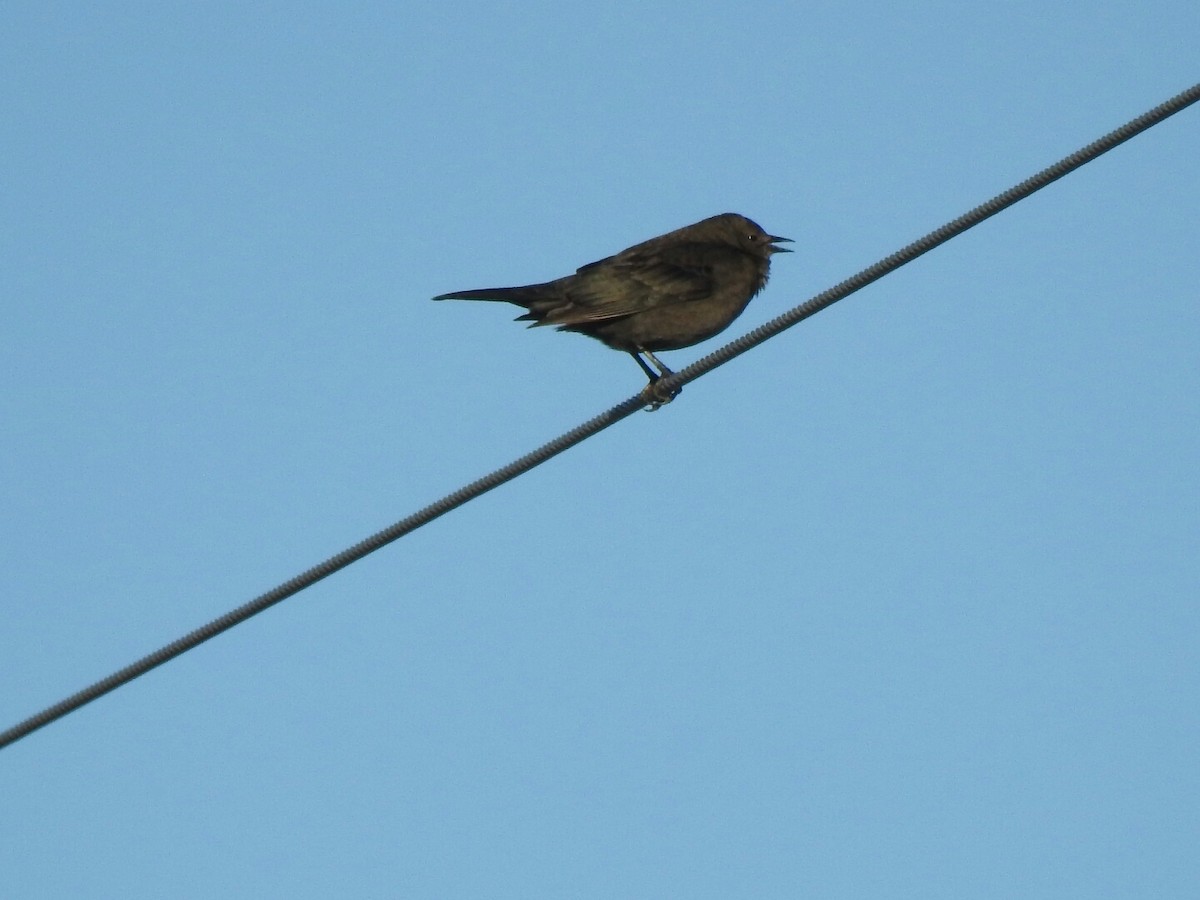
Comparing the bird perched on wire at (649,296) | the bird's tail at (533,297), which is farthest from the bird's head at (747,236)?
the bird's tail at (533,297)

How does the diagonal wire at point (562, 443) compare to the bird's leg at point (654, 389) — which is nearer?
the diagonal wire at point (562, 443)

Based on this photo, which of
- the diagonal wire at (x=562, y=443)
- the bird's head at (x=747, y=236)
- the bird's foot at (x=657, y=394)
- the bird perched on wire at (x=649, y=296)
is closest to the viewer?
the diagonal wire at (x=562, y=443)

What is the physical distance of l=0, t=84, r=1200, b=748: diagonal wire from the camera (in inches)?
244

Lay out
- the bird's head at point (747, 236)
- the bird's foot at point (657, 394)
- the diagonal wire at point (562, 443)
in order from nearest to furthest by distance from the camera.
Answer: the diagonal wire at point (562, 443), the bird's foot at point (657, 394), the bird's head at point (747, 236)

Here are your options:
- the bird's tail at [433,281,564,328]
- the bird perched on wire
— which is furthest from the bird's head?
the bird's tail at [433,281,564,328]

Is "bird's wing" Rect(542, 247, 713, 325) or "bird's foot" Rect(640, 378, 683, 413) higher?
"bird's wing" Rect(542, 247, 713, 325)

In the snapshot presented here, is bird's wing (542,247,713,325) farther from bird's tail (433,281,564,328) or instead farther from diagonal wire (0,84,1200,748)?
diagonal wire (0,84,1200,748)

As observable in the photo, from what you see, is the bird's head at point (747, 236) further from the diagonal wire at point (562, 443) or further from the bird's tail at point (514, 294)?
the diagonal wire at point (562, 443)

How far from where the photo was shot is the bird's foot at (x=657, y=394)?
8.95 metres

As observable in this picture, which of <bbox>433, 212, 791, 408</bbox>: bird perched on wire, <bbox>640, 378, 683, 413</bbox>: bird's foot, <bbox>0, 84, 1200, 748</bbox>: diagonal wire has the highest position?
<bbox>433, 212, 791, 408</bbox>: bird perched on wire

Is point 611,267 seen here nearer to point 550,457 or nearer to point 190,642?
point 550,457

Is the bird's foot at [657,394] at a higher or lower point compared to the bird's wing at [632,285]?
lower

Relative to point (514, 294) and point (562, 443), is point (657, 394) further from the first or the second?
point (562, 443)

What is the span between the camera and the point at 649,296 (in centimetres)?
1019
